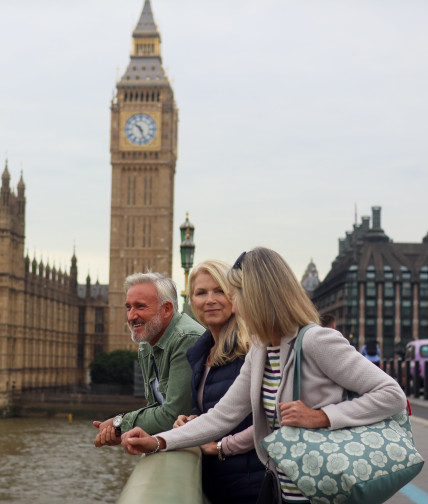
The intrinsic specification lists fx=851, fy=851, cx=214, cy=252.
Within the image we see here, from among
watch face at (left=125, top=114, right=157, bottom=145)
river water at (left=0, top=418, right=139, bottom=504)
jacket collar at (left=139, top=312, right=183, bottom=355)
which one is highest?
watch face at (left=125, top=114, right=157, bottom=145)

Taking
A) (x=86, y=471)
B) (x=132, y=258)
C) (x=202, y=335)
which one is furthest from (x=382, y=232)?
(x=202, y=335)

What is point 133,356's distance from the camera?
64250 millimetres

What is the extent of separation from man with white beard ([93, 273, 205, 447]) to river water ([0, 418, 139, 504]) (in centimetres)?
1969

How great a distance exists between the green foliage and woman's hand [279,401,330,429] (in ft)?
201

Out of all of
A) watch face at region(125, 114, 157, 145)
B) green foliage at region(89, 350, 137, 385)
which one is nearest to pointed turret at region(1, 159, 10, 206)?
green foliage at region(89, 350, 137, 385)

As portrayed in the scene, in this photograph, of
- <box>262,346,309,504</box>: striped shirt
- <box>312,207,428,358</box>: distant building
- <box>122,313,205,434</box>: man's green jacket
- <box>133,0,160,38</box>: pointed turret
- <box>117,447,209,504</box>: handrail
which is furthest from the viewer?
<box>133,0,160,38</box>: pointed turret

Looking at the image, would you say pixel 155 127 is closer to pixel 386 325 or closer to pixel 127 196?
pixel 127 196

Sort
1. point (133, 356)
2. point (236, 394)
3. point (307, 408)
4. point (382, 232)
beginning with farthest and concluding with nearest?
point (382, 232)
point (133, 356)
point (236, 394)
point (307, 408)

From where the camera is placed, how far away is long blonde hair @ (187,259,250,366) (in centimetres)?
327

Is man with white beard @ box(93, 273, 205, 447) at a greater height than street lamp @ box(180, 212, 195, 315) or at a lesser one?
lesser

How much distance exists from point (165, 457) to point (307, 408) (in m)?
0.53

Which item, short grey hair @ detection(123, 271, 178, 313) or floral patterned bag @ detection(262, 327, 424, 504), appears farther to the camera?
short grey hair @ detection(123, 271, 178, 313)

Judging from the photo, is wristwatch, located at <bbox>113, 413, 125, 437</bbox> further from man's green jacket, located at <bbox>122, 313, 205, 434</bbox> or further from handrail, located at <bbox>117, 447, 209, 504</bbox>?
handrail, located at <bbox>117, 447, 209, 504</bbox>

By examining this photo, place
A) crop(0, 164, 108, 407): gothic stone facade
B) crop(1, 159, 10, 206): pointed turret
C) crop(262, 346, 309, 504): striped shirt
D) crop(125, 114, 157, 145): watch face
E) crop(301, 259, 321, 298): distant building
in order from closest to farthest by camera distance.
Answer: crop(262, 346, 309, 504): striped shirt
crop(0, 164, 108, 407): gothic stone facade
crop(1, 159, 10, 206): pointed turret
crop(125, 114, 157, 145): watch face
crop(301, 259, 321, 298): distant building
